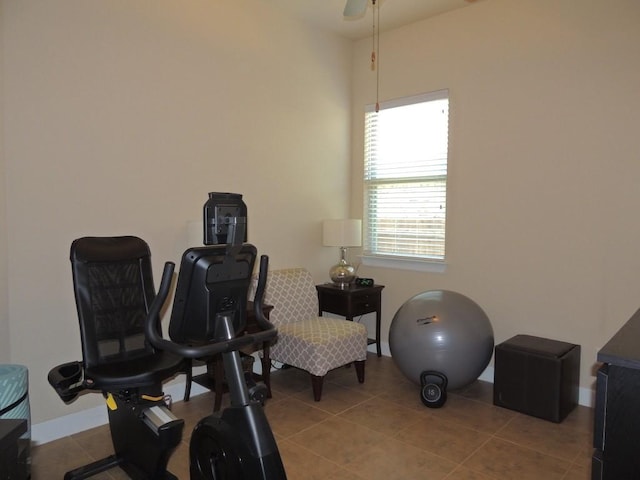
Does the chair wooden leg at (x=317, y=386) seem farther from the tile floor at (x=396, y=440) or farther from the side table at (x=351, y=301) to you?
the side table at (x=351, y=301)

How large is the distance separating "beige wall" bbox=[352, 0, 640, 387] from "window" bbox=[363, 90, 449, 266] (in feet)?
0.40

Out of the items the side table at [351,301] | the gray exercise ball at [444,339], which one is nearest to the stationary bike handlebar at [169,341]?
the gray exercise ball at [444,339]

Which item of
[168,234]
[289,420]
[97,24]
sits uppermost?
[97,24]

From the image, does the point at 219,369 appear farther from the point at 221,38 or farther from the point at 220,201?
the point at 221,38

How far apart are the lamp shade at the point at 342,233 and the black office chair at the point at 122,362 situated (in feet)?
6.04

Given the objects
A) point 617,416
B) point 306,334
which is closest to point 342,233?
point 306,334

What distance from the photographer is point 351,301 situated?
159 inches

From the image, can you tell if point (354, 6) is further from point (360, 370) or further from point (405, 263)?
point (360, 370)

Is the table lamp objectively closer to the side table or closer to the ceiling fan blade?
the side table

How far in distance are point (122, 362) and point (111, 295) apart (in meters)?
0.37

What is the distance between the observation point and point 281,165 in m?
4.05

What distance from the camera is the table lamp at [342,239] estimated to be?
4180mm

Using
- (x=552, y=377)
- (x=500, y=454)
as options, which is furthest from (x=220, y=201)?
(x=552, y=377)

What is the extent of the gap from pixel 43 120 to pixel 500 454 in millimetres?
3228
